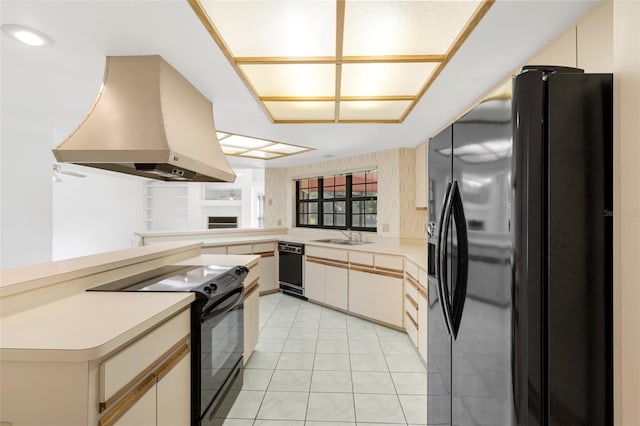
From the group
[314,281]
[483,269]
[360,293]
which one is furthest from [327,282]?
[483,269]

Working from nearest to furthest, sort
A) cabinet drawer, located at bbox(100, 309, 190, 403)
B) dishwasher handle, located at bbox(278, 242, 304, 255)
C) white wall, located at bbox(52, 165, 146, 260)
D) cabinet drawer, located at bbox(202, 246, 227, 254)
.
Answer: cabinet drawer, located at bbox(100, 309, 190, 403) < cabinet drawer, located at bbox(202, 246, 227, 254) < dishwasher handle, located at bbox(278, 242, 304, 255) < white wall, located at bbox(52, 165, 146, 260)

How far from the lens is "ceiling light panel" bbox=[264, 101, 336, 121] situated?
8.05 ft

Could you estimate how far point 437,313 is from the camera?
1.41m

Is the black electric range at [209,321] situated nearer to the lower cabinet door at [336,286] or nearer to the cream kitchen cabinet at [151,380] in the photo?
the cream kitchen cabinet at [151,380]

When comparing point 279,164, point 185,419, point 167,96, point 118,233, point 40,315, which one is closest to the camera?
point 40,315

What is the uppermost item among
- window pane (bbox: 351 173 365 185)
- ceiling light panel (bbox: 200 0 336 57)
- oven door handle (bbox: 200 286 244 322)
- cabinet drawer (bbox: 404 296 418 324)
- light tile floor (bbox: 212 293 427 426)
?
ceiling light panel (bbox: 200 0 336 57)

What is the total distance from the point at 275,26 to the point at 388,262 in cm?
267

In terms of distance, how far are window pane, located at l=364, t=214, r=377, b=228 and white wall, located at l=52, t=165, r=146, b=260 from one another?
5.73 meters

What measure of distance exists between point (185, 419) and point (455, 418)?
1318 millimetres

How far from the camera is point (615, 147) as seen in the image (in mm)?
772

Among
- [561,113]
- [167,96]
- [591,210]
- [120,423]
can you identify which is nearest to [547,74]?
[561,113]

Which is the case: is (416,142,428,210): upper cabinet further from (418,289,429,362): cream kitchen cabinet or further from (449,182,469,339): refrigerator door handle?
(449,182,469,339): refrigerator door handle

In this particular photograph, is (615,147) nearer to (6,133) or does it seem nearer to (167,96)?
(167,96)

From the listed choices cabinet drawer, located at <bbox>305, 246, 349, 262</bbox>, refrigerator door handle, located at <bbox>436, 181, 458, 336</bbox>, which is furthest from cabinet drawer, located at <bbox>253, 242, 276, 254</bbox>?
refrigerator door handle, located at <bbox>436, 181, 458, 336</bbox>
